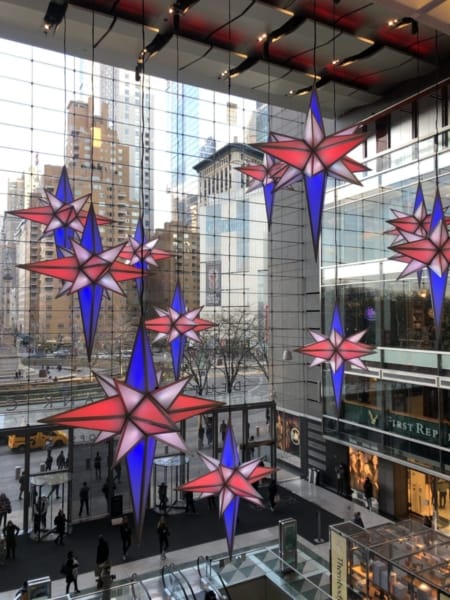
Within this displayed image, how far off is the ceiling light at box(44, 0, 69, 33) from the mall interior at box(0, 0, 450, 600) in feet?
0.18

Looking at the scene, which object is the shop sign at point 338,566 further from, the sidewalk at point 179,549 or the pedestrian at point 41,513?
the pedestrian at point 41,513

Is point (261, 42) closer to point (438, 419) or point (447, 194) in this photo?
point (447, 194)

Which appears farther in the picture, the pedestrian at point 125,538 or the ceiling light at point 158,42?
the pedestrian at point 125,538

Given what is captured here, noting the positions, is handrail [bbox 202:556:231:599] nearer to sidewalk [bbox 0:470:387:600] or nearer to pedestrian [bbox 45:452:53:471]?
sidewalk [bbox 0:470:387:600]

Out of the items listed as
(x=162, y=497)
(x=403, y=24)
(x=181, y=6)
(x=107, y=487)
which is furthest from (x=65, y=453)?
(x=403, y=24)

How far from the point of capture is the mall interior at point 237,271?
32.5 ft

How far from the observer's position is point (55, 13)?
1138 cm

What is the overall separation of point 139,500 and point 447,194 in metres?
13.2

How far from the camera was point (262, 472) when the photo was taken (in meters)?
7.90

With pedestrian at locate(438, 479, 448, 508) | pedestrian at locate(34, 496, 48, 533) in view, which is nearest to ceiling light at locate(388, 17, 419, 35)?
pedestrian at locate(438, 479, 448, 508)

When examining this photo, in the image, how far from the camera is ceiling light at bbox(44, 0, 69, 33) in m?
11.2

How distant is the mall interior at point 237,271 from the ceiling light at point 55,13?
55 millimetres

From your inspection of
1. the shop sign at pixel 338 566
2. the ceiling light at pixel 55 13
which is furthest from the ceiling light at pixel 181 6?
the shop sign at pixel 338 566

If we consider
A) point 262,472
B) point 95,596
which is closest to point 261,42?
point 262,472
